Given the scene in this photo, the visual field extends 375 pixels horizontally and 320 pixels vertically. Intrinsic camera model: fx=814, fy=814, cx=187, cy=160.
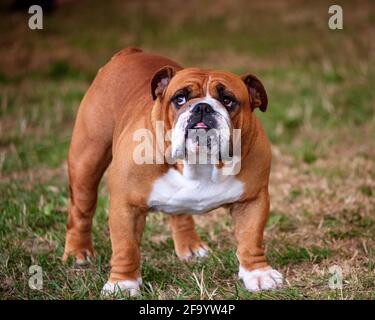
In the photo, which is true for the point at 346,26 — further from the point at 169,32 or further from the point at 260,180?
the point at 260,180

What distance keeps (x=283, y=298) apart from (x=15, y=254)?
166 cm

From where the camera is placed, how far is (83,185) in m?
4.68

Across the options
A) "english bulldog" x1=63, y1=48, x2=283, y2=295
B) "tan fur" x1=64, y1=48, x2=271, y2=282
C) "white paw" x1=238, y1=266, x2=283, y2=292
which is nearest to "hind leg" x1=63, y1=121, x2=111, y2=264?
"tan fur" x1=64, y1=48, x2=271, y2=282

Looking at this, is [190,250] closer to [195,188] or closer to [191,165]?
[195,188]

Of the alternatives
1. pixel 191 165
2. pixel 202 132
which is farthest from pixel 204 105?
pixel 191 165

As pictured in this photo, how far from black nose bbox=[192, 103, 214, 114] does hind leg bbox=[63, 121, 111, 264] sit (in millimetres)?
962

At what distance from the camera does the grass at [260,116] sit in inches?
173

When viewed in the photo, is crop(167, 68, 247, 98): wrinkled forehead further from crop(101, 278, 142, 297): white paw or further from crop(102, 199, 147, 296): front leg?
crop(101, 278, 142, 297): white paw

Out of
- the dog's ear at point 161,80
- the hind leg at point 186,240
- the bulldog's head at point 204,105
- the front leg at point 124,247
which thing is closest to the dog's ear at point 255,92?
the bulldog's head at point 204,105

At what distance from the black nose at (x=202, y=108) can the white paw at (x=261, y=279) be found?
0.91 metres

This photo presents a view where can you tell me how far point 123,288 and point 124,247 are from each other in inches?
8.1

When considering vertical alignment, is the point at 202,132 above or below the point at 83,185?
above
